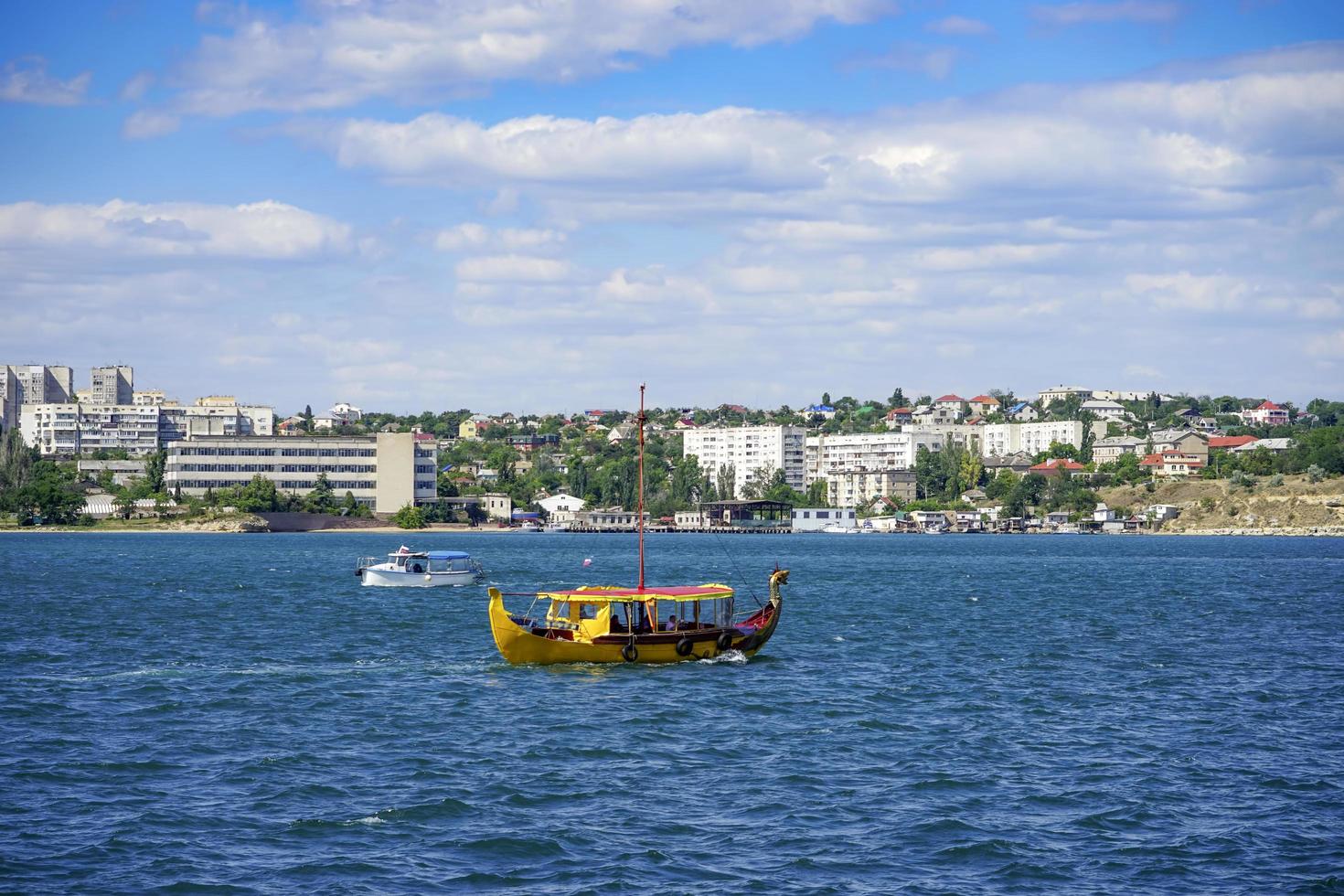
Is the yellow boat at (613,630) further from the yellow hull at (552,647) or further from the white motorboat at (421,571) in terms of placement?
the white motorboat at (421,571)

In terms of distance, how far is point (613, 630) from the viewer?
46656mm

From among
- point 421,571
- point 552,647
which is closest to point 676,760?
point 552,647

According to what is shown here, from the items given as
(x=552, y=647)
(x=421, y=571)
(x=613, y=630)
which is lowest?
(x=421, y=571)

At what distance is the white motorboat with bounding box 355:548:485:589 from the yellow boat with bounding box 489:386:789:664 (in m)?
43.2

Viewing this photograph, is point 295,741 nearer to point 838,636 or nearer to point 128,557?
point 838,636

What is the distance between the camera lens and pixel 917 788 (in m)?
30.0

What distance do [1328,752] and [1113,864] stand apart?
11.7m

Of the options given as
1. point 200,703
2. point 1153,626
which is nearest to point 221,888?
point 200,703

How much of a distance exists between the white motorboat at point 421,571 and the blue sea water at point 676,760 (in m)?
23.6

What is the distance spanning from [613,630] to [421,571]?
1832 inches

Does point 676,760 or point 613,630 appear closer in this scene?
point 676,760

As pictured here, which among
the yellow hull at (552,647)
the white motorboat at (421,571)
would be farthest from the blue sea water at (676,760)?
the white motorboat at (421,571)

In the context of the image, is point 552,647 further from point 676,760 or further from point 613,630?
point 676,760

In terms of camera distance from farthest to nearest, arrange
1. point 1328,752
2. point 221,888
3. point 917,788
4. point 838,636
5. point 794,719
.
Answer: point 838,636 < point 794,719 < point 1328,752 < point 917,788 < point 221,888
